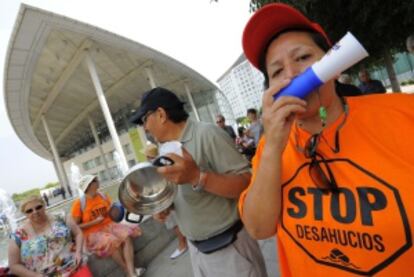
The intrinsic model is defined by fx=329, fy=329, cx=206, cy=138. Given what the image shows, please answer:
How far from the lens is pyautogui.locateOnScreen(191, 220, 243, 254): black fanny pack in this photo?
1789mm

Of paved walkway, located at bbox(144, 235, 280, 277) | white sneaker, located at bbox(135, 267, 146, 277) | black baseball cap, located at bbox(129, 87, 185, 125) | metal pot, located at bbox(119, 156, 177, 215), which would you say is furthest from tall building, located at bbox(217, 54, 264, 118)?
metal pot, located at bbox(119, 156, 177, 215)

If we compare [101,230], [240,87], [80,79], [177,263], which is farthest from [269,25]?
[240,87]

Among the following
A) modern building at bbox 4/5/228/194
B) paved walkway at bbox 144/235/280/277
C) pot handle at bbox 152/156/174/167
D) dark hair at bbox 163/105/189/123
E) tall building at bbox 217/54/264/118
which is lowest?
paved walkway at bbox 144/235/280/277

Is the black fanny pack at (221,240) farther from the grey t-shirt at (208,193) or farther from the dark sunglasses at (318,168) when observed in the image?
the dark sunglasses at (318,168)

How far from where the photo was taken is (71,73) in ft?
69.6

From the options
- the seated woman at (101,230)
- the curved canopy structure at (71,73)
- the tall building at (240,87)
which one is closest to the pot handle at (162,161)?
the seated woman at (101,230)

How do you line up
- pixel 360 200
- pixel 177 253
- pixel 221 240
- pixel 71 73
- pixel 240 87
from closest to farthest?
pixel 360 200
pixel 221 240
pixel 177 253
pixel 71 73
pixel 240 87

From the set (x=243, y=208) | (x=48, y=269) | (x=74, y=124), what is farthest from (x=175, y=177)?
(x=74, y=124)

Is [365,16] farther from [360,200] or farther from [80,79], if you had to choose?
[80,79]

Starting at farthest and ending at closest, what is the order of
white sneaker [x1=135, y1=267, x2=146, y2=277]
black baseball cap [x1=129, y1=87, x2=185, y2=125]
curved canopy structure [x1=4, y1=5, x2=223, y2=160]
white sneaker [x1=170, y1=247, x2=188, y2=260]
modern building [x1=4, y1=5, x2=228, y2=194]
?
modern building [x1=4, y1=5, x2=228, y2=194]
curved canopy structure [x1=4, y1=5, x2=223, y2=160]
white sneaker [x1=170, y1=247, x2=188, y2=260]
white sneaker [x1=135, y1=267, x2=146, y2=277]
black baseball cap [x1=129, y1=87, x2=185, y2=125]

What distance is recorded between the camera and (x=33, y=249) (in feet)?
11.1

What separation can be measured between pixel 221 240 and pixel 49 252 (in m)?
2.47

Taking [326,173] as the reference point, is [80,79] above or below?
above

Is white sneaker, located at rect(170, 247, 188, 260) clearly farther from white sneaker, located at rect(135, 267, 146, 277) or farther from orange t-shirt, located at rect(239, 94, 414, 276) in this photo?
orange t-shirt, located at rect(239, 94, 414, 276)
